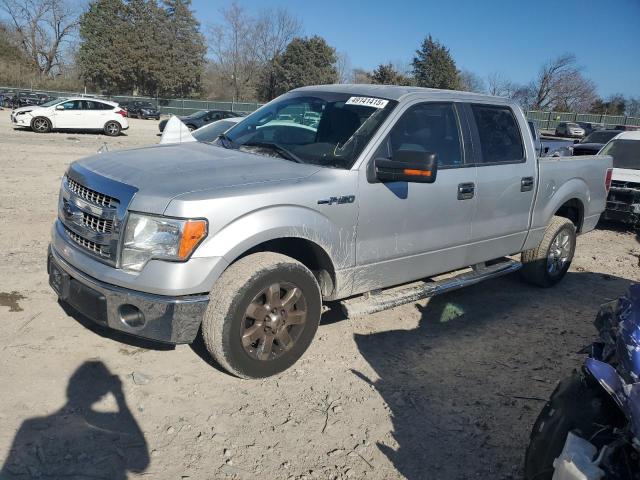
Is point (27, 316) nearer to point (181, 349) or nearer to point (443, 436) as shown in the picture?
point (181, 349)

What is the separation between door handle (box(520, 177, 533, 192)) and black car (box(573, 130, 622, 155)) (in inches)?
345

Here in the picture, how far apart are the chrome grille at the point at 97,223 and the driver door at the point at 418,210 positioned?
5.53 feet

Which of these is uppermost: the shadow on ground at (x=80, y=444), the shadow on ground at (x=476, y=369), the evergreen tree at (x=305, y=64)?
the evergreen tree at (x=305, y=64)

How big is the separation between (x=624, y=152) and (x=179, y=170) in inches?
386

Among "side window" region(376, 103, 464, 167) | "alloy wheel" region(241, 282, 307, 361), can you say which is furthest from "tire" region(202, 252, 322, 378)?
"side window" region(376, 103, 464, 167)

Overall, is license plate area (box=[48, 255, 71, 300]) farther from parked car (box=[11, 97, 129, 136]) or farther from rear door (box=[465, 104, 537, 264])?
parked car (box=[11, 97, 129, 136])

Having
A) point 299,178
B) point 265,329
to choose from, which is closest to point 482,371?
point 265,329

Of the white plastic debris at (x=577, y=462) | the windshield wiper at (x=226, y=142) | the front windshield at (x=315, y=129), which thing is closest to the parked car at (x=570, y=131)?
the front windshield at (x=315, y=129)

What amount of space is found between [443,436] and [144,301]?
195 cm

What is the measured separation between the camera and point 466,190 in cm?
466

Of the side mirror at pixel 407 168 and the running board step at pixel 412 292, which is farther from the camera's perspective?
the running board step at pixel 412 292

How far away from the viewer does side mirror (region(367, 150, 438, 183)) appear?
12.2 feet

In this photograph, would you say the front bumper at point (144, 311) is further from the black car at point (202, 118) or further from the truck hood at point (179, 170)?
the black car at point (202, 118)

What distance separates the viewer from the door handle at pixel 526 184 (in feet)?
17.3
